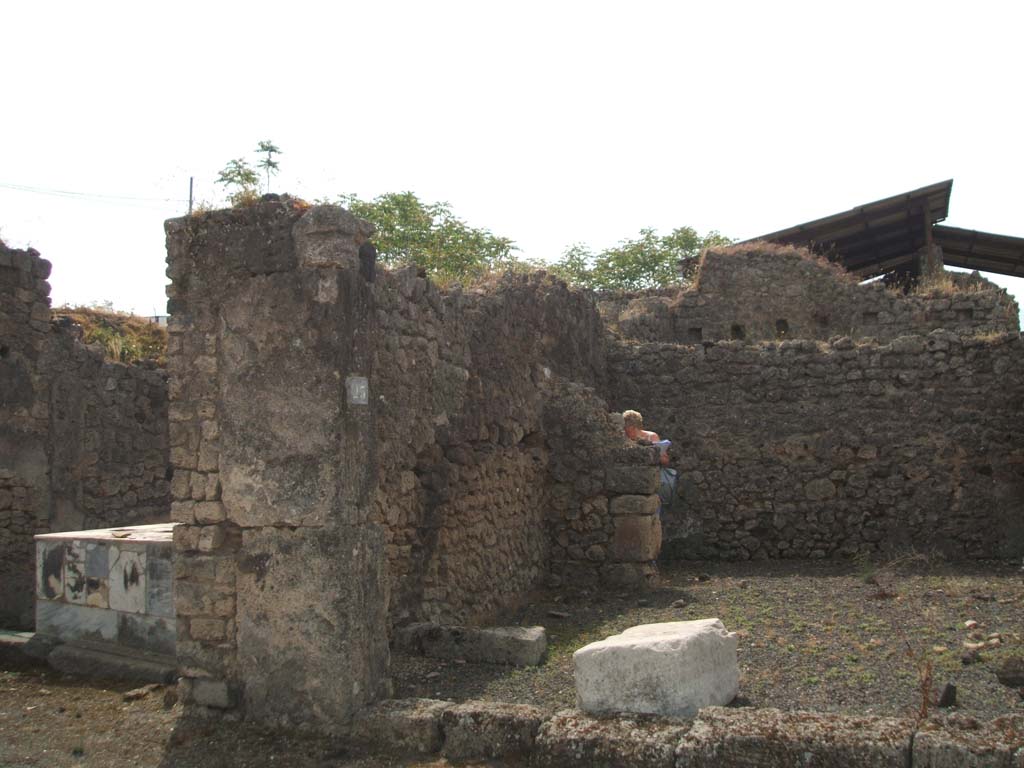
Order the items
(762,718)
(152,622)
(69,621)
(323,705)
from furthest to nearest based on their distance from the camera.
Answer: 1. (69,621)
2. (152,622)
3. (323,705)
4. (762,718)

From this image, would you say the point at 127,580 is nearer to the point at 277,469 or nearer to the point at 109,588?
the point at 109,588

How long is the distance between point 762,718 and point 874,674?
145 cm

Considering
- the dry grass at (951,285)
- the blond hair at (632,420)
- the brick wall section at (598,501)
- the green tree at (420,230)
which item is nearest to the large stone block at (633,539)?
the brick wall section at (598,501)

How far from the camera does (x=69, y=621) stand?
23.6ft

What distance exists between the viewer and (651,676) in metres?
4.64

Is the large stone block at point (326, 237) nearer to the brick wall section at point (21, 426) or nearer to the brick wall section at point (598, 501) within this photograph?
the brick wall section at point (598, 501)

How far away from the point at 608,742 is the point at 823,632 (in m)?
2.68

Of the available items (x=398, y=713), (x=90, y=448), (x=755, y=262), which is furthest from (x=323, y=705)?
(x=755, y=262)

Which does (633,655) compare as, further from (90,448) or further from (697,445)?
(90,448)

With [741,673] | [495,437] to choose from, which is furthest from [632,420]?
[741,673]

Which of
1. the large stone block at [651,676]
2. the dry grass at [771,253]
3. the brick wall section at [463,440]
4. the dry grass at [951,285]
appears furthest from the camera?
A: the dry grass at [771,253]

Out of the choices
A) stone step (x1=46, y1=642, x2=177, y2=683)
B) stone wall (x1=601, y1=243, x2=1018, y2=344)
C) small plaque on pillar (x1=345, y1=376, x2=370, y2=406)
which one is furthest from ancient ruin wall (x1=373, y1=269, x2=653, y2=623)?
stone wall (x1=601, y1=243, x2=1018, y2=344)

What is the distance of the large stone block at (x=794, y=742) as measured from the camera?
13.0 ft

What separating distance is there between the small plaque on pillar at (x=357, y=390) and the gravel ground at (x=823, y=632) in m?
1.66
